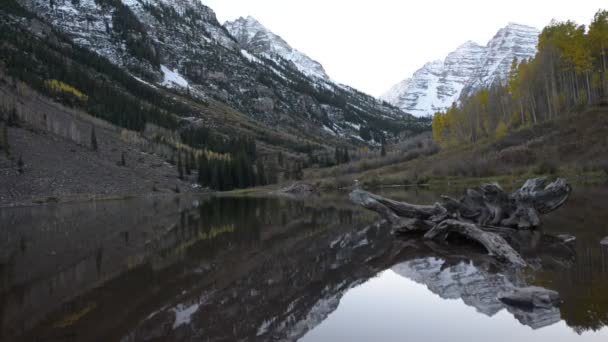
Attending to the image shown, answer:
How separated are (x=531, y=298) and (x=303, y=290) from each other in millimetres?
5128

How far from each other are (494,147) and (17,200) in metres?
82.4

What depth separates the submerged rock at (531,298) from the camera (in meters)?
8.31

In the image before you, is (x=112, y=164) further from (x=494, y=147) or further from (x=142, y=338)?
(x=142, y=338)

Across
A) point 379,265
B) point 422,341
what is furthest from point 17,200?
point 422,341

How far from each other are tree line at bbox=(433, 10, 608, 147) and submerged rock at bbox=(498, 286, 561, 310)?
71.2 metres

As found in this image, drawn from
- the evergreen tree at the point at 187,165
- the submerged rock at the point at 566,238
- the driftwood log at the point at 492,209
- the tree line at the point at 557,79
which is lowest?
the submerged rock at the point at 566,238

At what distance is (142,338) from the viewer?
7.71 meters

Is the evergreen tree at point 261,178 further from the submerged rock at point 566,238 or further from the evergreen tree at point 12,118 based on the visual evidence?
the submerged rock at point 566,238

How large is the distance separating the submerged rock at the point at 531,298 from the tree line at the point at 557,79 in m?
71.2

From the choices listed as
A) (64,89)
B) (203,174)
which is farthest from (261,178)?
(64,89)

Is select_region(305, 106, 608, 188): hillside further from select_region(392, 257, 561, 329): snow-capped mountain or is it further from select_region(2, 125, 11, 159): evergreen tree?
select_region(2, 125, 11, 159): evergreen tree

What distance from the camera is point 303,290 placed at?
10570 mm

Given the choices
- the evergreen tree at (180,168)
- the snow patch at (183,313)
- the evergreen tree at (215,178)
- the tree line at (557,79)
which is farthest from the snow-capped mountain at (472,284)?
the evergreen tree at (180,168)

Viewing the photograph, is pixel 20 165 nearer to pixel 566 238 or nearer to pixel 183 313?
pixel 183 313
